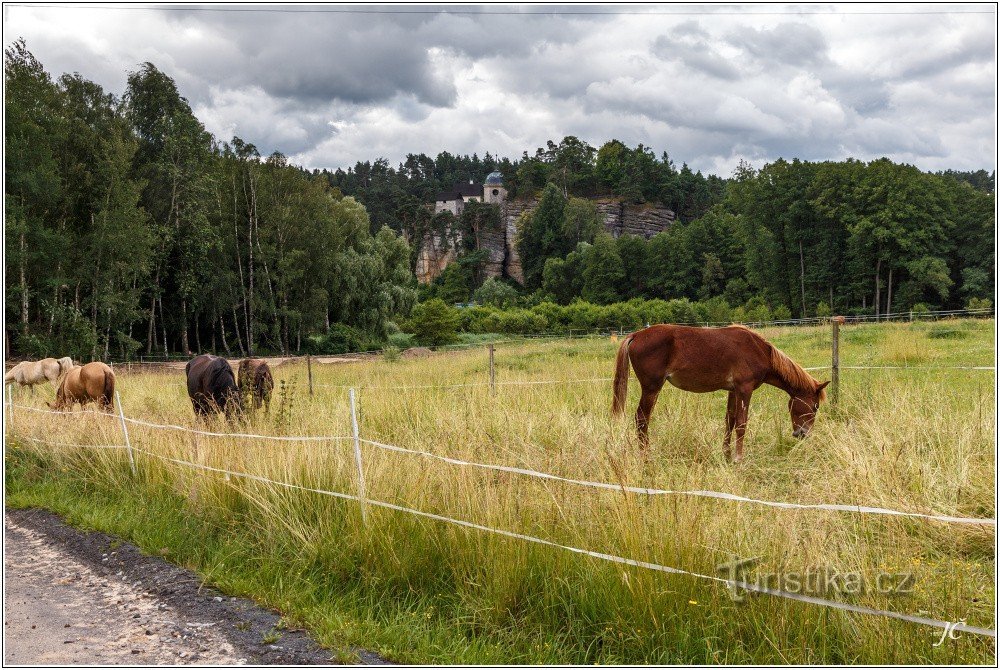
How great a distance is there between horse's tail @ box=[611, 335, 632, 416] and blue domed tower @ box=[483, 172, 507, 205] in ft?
374

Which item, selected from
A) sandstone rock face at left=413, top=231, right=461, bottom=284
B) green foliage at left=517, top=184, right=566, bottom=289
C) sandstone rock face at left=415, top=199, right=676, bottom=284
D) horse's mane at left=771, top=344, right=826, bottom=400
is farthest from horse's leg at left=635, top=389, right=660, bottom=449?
sandstone rock face at left=413, top=231, right=461, bottom=284

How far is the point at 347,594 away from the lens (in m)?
4.50

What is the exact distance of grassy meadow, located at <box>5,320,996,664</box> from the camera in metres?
3.48

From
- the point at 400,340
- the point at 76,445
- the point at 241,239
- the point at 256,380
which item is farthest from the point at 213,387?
the point at 400,340

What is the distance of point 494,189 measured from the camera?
124 meters

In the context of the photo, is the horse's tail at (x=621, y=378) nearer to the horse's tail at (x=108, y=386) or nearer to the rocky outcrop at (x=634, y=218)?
the horse's tail at (x=108, y=386)

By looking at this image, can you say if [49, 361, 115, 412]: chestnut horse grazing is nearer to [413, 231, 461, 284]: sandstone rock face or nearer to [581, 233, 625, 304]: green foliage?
[581, 233, 625, 304]: green foliage

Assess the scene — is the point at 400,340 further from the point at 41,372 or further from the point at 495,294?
the point at 495,294

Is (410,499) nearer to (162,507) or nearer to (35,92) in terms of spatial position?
(162,507)

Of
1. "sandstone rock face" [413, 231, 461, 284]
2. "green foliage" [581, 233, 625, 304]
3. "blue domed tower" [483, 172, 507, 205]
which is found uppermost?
"blue domed tower" [483, 172, 507, 205]

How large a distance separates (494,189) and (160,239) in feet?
313

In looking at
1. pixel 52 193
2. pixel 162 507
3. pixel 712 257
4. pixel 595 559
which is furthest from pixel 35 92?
pixel 712 257

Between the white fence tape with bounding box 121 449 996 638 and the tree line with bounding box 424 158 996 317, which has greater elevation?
the tree line with bounding box 424 158 996 317

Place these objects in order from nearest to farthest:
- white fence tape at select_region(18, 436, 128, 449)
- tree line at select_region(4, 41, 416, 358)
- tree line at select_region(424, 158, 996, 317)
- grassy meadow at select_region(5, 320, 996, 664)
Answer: grassy meadow at select_region(5, 320, 996, 664), white fence tape at select_region(18, 436, 128, 449), tree line at select_region(4, 41, 416, 358), tree line at select_region(424, 158, 996, 317)
